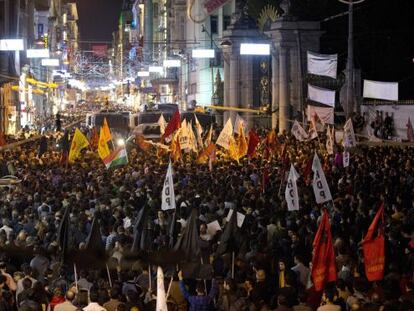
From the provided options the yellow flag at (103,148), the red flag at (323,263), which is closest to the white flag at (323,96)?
the yellow flag at (103,148)

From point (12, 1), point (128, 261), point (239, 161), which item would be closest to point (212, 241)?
point (128, 261)

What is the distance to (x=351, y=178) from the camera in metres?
21.4

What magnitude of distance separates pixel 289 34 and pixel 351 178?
73.4 ft

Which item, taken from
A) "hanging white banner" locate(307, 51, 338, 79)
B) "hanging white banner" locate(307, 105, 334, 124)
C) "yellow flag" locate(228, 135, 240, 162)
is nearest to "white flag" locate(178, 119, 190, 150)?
"yellow flag" locate(228, 135, 240, 162)

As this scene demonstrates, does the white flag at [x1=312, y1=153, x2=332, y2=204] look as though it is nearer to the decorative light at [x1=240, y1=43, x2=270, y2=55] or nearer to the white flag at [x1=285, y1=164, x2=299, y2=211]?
the white flag at [x1=285, y1=164, x2=299, y2=211]

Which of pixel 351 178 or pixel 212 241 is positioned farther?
pixel 351 178

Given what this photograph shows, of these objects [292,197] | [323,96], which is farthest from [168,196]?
[323,96]

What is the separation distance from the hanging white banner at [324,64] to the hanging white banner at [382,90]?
2.36 m

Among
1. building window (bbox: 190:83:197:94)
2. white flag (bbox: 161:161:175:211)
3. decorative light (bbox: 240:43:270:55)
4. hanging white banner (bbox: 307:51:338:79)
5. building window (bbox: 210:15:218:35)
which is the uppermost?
building window (bbox: 210:15:218:35)

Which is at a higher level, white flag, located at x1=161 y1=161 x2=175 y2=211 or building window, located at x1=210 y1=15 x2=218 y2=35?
building window, located at x1=210 y1=15 x2=218 y2=35

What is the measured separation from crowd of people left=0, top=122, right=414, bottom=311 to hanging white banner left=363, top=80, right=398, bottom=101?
23.5 ft

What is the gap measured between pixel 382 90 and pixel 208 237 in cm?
1894

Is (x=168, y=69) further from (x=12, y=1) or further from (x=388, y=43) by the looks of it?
(x=388, y=43)

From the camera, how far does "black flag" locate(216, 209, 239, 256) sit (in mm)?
12836
